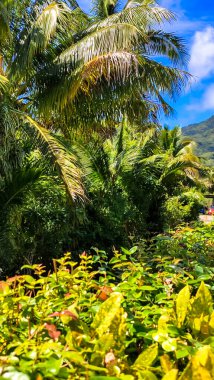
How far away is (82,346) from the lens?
105cm

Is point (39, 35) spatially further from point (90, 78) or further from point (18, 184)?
point (18, 184)

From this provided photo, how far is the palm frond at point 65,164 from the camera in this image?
573 centimetres

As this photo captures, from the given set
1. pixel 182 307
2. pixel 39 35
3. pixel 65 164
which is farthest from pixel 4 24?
pixel 182 307

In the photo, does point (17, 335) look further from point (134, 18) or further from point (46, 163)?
point (134, 18)

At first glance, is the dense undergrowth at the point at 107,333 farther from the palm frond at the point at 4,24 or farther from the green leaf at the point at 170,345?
the palm frond at the point at 4,24

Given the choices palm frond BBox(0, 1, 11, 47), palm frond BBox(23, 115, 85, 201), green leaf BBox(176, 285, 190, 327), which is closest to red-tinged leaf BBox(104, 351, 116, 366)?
green leaf BBox(176, 285, 190, 327)

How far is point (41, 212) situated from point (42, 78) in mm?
2686

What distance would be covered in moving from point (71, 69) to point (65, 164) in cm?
231

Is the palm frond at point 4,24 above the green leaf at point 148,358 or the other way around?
above

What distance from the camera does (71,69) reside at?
7.18 meters

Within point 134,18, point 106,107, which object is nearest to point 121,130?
point 106,107

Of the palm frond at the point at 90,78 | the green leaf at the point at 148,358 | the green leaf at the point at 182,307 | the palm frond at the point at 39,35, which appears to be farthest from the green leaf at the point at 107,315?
the palm frond at the point at 39,35

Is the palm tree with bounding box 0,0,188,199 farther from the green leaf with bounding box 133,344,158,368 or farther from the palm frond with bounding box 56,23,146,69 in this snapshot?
the green leaf with bounding box 133,344,158,368

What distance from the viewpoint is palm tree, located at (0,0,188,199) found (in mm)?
6402
